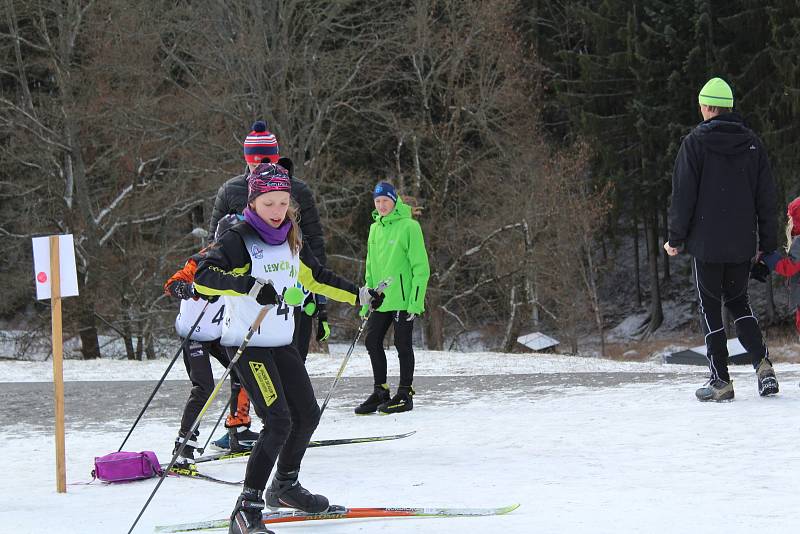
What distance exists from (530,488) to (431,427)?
2396 millimetres

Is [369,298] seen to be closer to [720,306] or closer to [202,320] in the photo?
[202,320]

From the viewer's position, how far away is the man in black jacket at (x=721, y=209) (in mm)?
7227

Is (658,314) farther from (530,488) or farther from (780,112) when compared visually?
(530,488)

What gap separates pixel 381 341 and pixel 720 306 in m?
2.68

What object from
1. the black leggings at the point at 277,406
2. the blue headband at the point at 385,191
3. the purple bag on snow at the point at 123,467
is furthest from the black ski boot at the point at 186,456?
the blue headband at the point at 385,191

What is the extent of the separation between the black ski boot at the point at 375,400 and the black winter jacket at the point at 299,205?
197 cm

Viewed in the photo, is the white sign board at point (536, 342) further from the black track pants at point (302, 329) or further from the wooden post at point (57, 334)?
the wooden post at point (57, 334)

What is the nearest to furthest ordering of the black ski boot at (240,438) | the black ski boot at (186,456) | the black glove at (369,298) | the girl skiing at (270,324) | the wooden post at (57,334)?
the girl skiing at (270,324), the black glove at (369,298), the wooden post at (57,334), the black ski boot at (186,456), the black ski boot at (240,438)

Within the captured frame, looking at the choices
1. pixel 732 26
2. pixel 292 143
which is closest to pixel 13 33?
pixel 292 143

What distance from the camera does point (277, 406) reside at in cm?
482

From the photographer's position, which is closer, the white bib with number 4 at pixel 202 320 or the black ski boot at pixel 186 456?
the black ski boot at pixel 186 456

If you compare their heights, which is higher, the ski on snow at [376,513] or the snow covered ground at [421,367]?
the ski on snow at [376,513]

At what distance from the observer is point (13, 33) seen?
83.5 feet

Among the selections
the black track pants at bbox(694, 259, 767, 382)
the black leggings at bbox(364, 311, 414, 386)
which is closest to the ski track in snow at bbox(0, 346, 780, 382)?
the black leggings at bbox(364, 311, 414, 386)
